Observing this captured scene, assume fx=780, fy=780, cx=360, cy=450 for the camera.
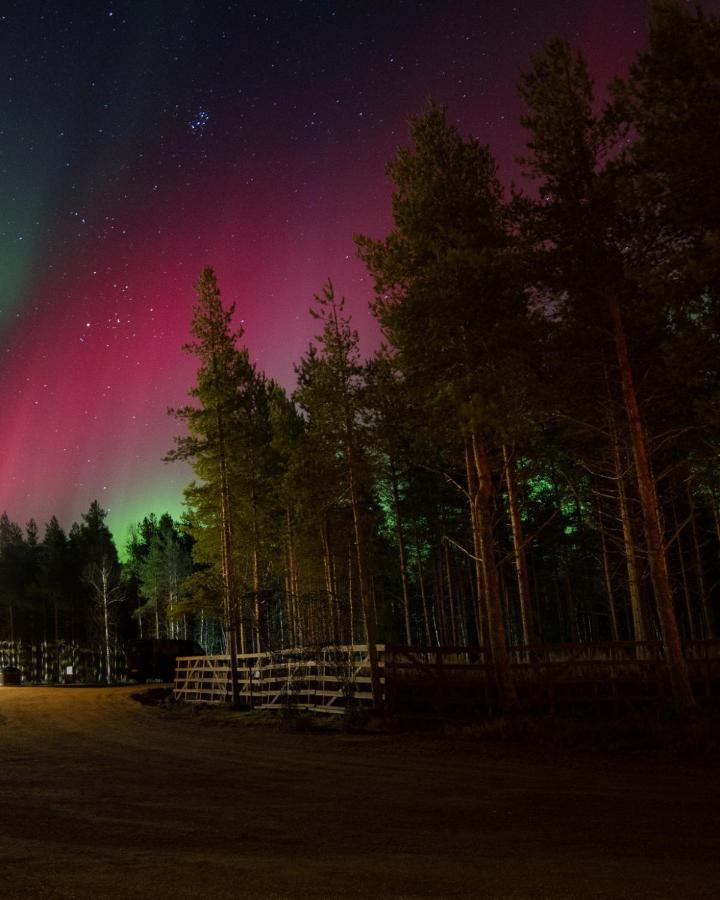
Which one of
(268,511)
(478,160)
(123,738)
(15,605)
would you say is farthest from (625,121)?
(15,605)

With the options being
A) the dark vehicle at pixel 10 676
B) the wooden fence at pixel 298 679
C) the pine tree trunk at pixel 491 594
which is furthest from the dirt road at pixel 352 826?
the dark vehicle at pixel 10 676

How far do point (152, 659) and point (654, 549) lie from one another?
143 ft

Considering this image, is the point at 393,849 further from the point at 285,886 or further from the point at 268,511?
the point at 268,511

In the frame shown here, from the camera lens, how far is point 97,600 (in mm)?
76375

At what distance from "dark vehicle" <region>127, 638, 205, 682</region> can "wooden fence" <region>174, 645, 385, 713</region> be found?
76.2ft

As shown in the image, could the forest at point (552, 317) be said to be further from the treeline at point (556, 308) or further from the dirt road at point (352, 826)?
the dirt road at point (352, 826)

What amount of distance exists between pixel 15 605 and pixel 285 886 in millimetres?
80549

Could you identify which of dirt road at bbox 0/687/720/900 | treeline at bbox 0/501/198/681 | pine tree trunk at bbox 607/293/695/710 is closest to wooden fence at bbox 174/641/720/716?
pine tree trunk at bbox 607/293/695/710

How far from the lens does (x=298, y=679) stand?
74.9 ft

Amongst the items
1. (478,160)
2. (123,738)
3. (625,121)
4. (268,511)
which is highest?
(478,160)

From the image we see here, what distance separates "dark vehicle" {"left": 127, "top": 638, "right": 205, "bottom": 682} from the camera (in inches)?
2036

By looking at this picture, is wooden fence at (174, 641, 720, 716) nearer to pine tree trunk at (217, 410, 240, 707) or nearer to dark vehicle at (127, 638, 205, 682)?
pine tree trunk at (217, 410, 240, 707)

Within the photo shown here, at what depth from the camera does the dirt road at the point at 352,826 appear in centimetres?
596

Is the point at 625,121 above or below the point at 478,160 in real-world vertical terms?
below
